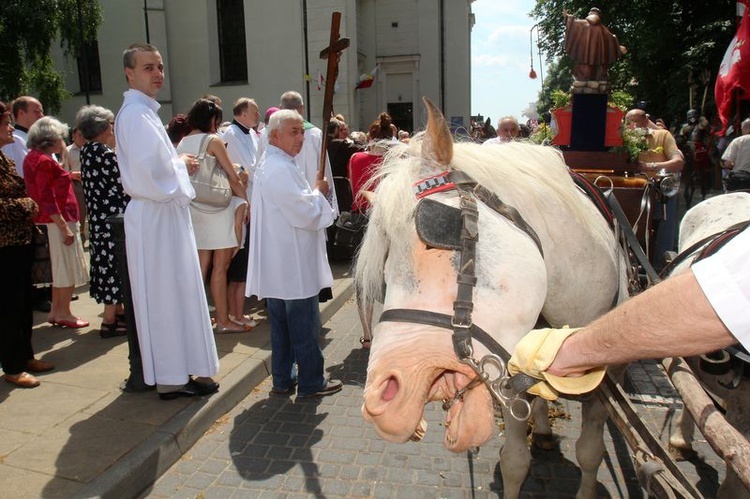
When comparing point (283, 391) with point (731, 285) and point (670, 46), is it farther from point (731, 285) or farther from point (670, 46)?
point (670, 46)

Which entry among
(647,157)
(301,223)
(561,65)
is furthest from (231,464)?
(561,65)

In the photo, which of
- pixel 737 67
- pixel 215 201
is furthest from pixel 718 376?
pixel 737 67

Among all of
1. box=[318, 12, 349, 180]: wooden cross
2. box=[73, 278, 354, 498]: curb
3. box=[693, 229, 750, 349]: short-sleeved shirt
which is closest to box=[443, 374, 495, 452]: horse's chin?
box=[693, 229, 750, 349]: short-sleeved shirt

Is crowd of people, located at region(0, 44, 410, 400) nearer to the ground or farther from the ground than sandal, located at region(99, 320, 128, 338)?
farther from the ground

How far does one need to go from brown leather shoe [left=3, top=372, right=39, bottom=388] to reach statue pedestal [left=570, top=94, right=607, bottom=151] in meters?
4.55

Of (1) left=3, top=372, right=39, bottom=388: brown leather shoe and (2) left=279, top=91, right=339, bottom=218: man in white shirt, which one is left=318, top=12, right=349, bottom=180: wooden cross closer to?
(2) left=279, top=91, right=339, bottom=218: man in white shirt

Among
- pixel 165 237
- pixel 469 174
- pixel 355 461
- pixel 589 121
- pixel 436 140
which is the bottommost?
pixel 355 461

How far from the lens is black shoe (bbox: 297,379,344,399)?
436 cm

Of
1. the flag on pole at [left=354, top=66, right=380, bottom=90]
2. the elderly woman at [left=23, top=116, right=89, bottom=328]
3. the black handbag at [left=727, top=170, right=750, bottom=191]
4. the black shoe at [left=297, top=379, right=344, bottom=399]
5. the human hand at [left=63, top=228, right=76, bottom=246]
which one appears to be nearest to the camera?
the black shoe at [left=297, top=379, right=344, bottom=399]

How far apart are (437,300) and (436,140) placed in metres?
0.59

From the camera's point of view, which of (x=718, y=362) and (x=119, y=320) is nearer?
(x=718, y=362)

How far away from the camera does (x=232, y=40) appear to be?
2338 centimetres

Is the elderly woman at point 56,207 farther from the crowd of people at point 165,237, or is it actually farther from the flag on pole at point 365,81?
the flag on pole at point 365,81

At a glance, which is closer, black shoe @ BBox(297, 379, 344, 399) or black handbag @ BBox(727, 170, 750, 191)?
black shoe @ BBox(297, 379, 344, 399)
